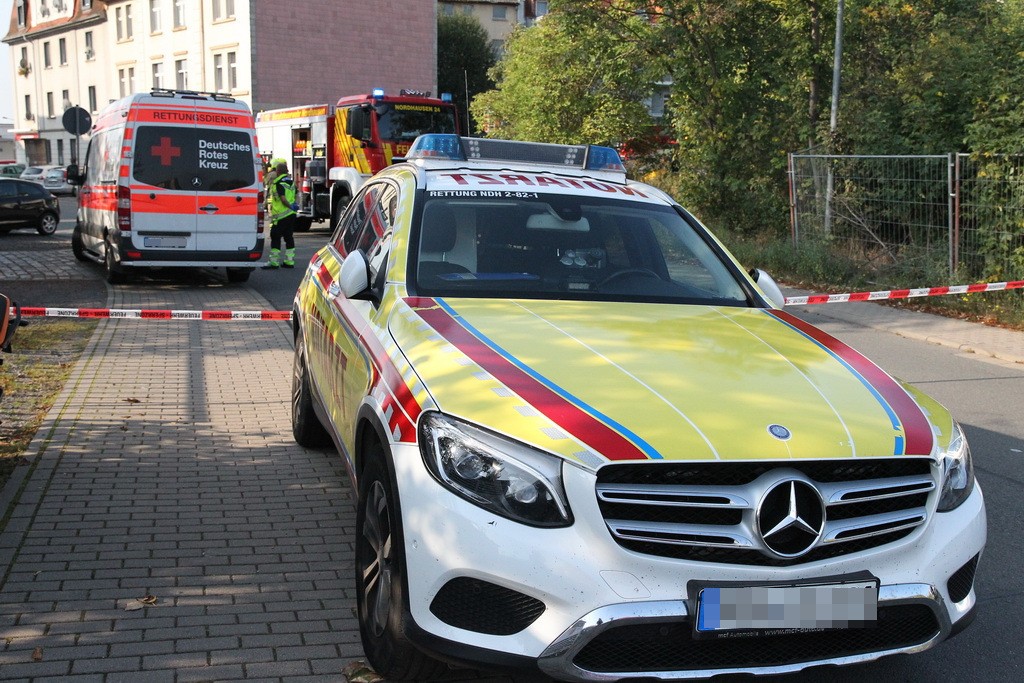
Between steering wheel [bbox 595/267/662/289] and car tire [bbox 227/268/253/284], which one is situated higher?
steering wheel [bbox 595/267/662/289]

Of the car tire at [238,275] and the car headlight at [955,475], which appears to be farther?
the car tire at [238,275]

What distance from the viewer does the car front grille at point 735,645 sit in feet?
9.58

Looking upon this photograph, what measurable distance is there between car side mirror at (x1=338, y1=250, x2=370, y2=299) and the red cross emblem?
11614 millimetres

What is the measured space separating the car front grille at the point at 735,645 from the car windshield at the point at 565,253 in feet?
6.21

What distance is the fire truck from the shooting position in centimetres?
2309

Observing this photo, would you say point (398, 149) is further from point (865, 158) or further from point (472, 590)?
point (472, 590)

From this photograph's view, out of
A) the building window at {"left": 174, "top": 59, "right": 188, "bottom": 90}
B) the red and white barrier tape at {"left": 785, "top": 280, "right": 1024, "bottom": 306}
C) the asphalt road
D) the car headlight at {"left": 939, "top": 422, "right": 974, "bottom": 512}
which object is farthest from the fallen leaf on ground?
the building window at {"left": 174, "top": 59, "right": 188, "bottom": 90}

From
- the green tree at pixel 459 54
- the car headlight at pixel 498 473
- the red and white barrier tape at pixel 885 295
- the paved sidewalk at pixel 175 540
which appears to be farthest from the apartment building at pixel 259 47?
the car headlight at pixel 498 473

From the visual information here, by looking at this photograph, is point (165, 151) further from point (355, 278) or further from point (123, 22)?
point (123, 22)

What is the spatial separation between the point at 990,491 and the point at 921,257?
31.0 feet

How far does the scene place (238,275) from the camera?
1684cm

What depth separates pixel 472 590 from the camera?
302 centimetres

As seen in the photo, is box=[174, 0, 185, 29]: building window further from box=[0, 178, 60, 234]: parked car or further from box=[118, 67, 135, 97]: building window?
box=[0, 178, 60, 234]: parked car

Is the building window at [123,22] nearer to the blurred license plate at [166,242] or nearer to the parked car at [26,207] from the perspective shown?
the parked car at [26,207]
